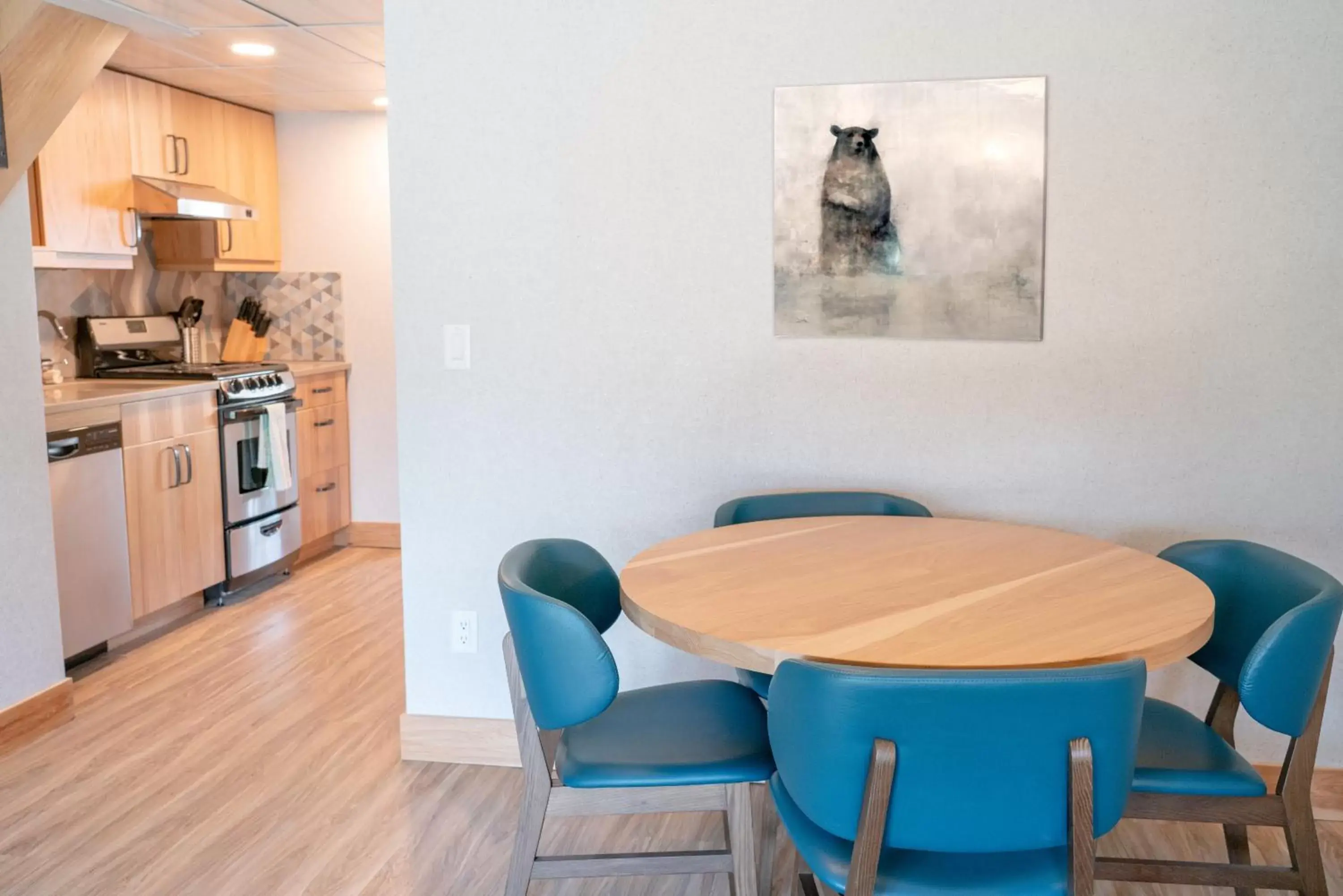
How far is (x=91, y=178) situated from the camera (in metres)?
4.36

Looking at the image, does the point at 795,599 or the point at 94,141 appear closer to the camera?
the point at 795,599

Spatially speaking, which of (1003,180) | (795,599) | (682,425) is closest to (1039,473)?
(1003,180)

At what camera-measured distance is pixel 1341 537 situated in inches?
109

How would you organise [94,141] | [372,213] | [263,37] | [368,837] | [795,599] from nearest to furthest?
[795,599] < [368,837] < [263,37] < [94,141] < [372,213]

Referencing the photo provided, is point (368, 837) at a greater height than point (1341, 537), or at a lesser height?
lesser

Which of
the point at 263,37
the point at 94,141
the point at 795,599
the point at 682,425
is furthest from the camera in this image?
the point at 94,141

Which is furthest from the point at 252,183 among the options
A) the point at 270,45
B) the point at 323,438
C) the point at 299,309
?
the point at 270,45

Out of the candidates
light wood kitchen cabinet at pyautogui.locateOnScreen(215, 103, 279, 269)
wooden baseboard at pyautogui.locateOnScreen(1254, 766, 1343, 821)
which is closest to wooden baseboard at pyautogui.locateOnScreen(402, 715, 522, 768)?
wooden baseboard at pyautogui.locateOnScreen(1254, 766, 1343, 821)

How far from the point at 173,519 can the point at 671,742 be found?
306cm

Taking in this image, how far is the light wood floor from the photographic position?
2482mm

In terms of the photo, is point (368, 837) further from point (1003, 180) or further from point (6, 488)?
point (1003, 180)

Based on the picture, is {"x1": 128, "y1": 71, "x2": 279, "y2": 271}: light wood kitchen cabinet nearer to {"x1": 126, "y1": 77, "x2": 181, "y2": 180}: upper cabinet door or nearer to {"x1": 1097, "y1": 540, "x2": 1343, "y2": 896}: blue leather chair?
{"x1": 126, "y1": 77, "x2": 181, "y2": 180}: upper cabinet door

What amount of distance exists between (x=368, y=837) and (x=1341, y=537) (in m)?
2.52

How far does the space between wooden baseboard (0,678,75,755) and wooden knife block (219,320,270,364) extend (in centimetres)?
254
